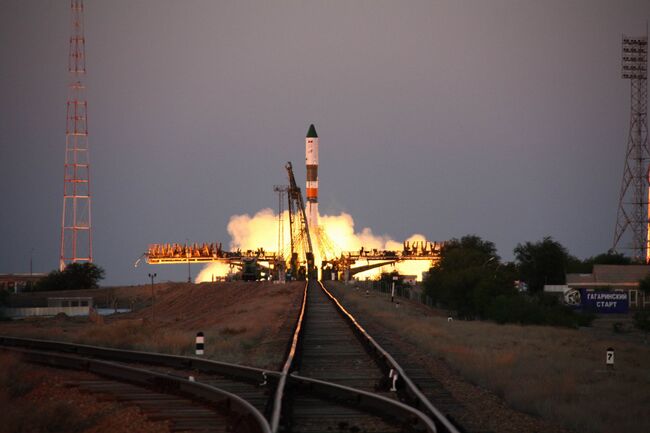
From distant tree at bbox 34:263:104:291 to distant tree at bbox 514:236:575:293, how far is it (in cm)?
4978

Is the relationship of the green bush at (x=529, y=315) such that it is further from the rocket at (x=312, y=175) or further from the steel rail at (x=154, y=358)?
the rocket at (x=312, y=175)

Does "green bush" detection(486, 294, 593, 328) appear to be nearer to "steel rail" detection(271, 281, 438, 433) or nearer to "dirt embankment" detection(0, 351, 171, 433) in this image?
"dirt embankment" detection(0, 351, 171, 433)

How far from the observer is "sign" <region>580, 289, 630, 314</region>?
3157 inches

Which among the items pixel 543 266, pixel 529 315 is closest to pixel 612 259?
pixel 543 266

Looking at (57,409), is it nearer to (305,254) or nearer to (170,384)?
(170,384)

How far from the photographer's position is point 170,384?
19906mm

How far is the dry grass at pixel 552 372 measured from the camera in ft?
60.7

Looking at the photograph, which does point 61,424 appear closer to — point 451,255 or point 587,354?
point 587,354

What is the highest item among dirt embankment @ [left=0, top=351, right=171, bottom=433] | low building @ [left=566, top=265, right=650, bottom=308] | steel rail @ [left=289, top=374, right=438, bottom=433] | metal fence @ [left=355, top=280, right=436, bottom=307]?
low building @ [left=566, top=265, right=650, bottom=308]

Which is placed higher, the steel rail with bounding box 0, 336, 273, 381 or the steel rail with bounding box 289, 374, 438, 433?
the steel rail with bounding box 0, 336, 273, 381

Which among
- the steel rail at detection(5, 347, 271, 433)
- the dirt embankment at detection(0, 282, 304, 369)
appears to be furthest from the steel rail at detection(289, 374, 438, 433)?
the dirt embankment at detection(0, 282, 304, 369)

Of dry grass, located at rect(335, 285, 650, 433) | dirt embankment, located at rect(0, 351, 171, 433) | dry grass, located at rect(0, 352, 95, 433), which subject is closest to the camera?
dry grass, located at rect(0, 352, 95, 433)

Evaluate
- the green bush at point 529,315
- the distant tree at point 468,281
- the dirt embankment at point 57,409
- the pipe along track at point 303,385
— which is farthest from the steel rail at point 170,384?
the distant tree at point 468,281

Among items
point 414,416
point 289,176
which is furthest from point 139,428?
point 289,176
